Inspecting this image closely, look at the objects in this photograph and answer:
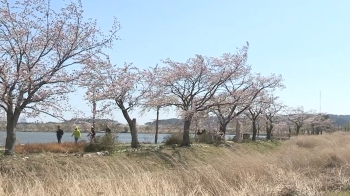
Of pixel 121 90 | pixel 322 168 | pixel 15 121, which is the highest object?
pixel 121 90

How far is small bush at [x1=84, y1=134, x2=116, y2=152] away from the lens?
68.6ft

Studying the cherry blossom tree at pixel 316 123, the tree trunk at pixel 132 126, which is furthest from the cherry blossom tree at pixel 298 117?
the tree trunk at pixel 132 126

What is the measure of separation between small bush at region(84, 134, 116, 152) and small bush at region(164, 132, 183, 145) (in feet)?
24.0

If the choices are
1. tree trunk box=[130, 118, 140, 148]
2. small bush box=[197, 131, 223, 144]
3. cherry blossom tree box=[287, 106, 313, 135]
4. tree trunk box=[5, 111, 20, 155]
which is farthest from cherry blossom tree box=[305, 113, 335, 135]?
tree trunk box=[5, 111, 20, 155]

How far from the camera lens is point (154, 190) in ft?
31.6

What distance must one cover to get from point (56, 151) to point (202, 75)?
12.0 meters

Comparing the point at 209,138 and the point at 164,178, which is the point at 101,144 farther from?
the point at 209,138

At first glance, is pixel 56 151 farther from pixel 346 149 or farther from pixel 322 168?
pixel 346 149

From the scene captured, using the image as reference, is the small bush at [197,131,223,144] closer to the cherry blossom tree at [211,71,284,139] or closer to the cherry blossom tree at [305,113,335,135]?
the cherry blossom tree at [211,71,284,139]

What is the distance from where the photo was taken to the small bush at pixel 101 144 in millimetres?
20917

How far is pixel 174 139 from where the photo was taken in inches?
1118

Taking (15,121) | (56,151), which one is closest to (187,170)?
(15,121)

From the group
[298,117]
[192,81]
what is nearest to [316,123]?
[298,117]

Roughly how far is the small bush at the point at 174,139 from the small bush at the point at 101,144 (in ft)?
24.0
